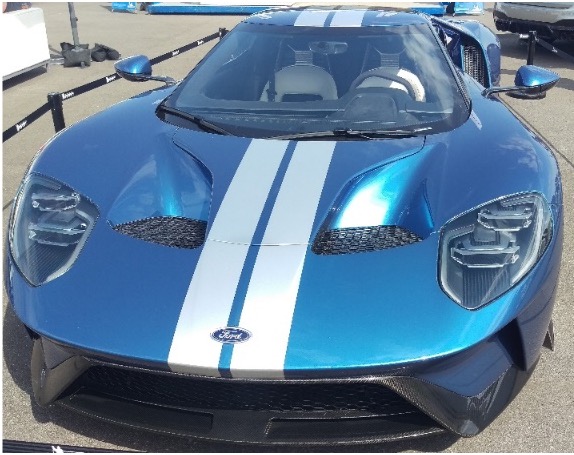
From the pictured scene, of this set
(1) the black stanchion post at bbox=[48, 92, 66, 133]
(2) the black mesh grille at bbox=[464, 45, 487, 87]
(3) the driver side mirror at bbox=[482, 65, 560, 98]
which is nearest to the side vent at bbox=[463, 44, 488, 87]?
(2) the black mesh grille at bbox=[464, 45, 487, 87]

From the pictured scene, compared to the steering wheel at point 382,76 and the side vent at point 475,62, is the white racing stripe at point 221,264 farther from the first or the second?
the side vent at point 475,62

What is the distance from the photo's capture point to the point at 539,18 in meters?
9.30

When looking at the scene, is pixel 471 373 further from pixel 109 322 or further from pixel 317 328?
pixel 109 322

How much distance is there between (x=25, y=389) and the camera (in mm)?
2402

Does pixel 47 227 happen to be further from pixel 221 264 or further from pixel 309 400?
pixel 309 400

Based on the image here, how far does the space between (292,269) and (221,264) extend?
0.71ft

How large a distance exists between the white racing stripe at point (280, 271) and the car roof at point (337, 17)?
3.81ft

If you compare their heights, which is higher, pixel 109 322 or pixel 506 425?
pixel 109 322

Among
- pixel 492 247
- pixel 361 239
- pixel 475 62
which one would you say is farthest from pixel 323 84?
pixel 475 62

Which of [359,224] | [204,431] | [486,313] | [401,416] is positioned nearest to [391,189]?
[359,224]

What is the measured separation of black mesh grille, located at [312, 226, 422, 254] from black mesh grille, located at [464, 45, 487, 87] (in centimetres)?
285

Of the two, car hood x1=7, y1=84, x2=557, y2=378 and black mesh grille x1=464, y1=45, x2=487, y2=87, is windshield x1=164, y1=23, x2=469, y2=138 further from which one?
black mesh grille x1=464, y1=45, x2=487, y2=87

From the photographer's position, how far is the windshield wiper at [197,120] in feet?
8.70

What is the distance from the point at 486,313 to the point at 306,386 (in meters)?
0.55
